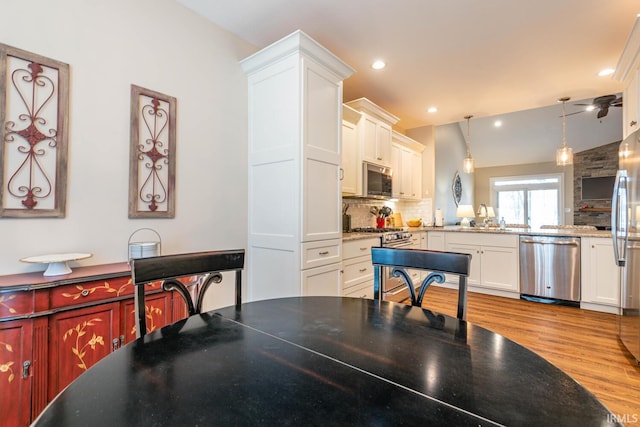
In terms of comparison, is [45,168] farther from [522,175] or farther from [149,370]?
[522,175]

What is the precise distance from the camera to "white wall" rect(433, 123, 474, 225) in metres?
6.63

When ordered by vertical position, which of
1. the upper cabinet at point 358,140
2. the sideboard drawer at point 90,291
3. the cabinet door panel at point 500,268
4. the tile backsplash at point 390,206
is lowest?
the cabinet door panel at point 500,268

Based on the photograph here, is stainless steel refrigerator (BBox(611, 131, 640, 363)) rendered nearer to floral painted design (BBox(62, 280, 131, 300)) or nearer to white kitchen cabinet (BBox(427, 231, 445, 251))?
white kitchen cabinet (BBox(427, 231, 445, 251))

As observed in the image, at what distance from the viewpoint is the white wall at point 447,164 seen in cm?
663

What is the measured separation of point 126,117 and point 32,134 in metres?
0.50

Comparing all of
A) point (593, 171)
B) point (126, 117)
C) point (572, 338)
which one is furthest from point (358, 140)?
point (593, 171)

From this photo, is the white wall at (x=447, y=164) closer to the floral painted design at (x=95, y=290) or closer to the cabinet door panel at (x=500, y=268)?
the cabinet door panel at (x=500, y=268)

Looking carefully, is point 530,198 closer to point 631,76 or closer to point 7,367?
point 631,76

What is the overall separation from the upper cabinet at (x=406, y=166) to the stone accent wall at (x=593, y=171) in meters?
6.14

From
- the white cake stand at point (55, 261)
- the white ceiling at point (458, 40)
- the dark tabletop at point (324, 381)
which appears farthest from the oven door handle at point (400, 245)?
the white cake stand at point (55, 261)

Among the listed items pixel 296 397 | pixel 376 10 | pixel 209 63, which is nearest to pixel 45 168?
pixel 209 63

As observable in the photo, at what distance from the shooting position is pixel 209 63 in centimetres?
246

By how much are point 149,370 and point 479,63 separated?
3.87 metres

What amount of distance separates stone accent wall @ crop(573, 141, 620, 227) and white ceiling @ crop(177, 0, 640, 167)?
5366 millimetres
